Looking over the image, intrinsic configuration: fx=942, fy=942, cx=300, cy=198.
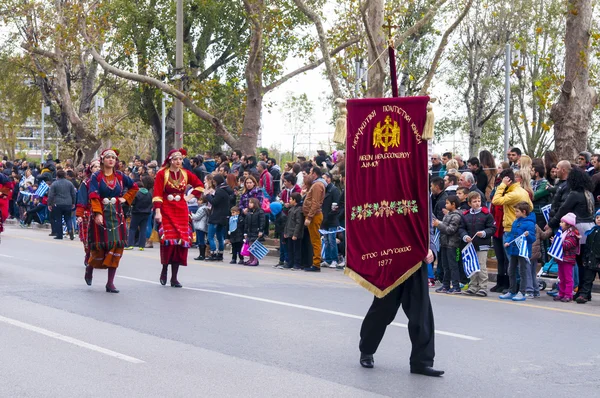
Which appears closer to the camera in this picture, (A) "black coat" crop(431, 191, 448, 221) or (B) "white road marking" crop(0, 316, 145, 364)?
(B) "white road marking" crop(0, 316, 145, 364)

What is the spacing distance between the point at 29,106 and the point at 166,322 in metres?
45.8

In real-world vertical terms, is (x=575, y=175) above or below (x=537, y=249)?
above

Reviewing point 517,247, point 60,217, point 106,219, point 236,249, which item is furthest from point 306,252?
point 60,217

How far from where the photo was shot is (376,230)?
8055mm

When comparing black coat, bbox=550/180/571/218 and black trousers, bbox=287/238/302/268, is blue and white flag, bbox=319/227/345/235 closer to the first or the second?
black trousers, bbox=287/238/302/268

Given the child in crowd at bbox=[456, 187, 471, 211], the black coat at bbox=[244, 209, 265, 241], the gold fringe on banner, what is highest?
the child in crowd at bbox=[456, 187, 471, 211]

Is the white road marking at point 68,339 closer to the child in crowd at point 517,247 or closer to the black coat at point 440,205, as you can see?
the child in crowd at point 517,247

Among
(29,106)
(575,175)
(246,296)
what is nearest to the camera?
(246,296)

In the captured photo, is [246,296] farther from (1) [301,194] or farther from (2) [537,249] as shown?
(1) [301,194]

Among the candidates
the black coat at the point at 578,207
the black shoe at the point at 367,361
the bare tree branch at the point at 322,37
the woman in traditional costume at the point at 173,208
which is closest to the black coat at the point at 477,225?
the black coat at the point at 578,207

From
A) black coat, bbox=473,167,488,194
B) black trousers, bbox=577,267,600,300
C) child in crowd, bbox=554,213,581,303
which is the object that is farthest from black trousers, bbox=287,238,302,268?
black trousers, bbox=577,267,600,300

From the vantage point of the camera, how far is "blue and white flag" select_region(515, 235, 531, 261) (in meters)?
13.8

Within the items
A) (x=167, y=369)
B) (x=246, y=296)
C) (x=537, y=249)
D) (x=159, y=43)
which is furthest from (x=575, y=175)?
(x=159, y=43)

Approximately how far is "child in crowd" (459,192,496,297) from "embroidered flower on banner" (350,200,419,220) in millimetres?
6332
